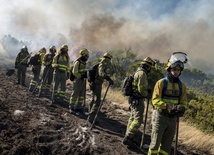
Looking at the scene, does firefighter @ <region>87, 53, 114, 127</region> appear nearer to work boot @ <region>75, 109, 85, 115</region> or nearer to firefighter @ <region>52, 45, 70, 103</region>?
work boot @ <region>75, 109, 85, 115</region>

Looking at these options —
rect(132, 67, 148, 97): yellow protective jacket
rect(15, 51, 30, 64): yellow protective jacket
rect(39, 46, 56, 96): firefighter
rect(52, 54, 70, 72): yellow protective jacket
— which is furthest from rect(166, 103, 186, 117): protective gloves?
rect(15, 51, 30, 64): yellow protective jacket

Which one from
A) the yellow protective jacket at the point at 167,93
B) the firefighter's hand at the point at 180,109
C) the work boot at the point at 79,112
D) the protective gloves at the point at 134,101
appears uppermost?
the yellow protective jacket at the point at 167,93

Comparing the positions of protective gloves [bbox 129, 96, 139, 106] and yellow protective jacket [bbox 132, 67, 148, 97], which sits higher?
yellow protective jacket [bbox 132, 67, 148, 97]

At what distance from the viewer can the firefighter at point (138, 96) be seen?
239 inches

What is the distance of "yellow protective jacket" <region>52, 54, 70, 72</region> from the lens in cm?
1038

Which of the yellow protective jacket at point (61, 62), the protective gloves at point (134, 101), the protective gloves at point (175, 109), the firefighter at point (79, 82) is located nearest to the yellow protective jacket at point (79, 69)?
the firefighter at point (79, 82)

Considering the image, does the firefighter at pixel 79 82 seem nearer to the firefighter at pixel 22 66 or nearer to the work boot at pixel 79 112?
the work boot at pixel 79 112

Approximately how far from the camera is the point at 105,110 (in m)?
10.5

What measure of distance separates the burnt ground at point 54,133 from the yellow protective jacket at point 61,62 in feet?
6.45

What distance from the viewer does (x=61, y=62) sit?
1048cm

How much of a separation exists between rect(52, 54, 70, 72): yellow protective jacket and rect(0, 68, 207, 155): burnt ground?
1965 millimetres

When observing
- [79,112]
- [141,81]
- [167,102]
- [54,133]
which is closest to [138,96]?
[141,81]

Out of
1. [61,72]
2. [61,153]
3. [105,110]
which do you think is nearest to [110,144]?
[61,153]

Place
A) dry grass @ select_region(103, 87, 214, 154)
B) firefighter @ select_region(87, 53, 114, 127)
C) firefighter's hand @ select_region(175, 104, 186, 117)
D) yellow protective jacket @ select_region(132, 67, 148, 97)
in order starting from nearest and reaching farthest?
1. firefighter's hand @ select_region(175, 104, 186, 117)
2. yellow protective jacket @ select_region(132, 67, 148, 97)
3. dry grass @ select_region(103, 87, 214, 154)
4. firefighter @ select_region(87, 53, 114, 127)
